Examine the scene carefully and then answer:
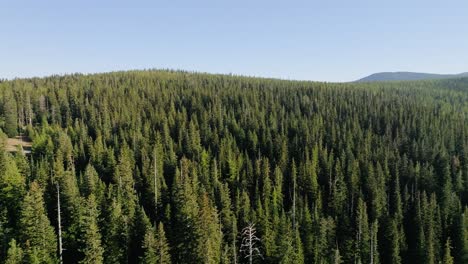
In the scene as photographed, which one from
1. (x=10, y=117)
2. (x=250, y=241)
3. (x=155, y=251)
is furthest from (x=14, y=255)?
(x=10, y=117)

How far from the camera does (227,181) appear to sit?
11162cm

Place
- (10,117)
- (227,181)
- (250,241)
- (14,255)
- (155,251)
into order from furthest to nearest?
1. (10,117)
2. (227,181)
3. (155,251)
4. (14,255)
5. (250,241)

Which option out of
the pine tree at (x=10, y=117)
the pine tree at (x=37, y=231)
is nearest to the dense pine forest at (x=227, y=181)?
the pine tree at (x=37, y=231)

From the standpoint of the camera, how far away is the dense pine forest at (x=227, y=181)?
213 feet

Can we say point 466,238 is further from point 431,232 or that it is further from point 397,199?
point 397,199

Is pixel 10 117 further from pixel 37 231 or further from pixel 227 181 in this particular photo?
pixel 37 231

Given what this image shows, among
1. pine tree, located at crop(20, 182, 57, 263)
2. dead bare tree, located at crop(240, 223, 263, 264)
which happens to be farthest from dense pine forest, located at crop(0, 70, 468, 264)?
dead bare tree, located at crop(240, 223, 263, 264)

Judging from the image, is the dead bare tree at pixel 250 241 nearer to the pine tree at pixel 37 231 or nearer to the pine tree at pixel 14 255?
the pine tree at pixel 37 231

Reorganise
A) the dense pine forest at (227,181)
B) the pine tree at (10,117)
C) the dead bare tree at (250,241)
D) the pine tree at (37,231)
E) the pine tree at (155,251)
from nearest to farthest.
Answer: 1. the dead bare tree at (250,241)
2. the pine tree at (155,251)
3. the pine tree at (37,231)
4. the dense pine forest at (227,181)
5. the pine tree at (10,117)

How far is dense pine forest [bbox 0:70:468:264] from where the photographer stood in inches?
2562

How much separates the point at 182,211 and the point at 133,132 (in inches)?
2667

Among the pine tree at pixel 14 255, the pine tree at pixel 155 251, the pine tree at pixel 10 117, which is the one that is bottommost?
the pine tree at pixel 155 251

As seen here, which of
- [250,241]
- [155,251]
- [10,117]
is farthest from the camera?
[10,117]

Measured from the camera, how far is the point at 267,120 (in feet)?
528
